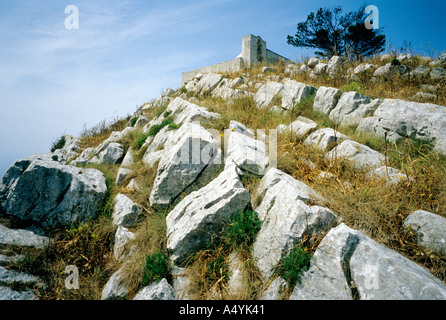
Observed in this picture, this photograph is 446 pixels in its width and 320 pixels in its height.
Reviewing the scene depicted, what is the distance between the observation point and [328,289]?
6.77 ft

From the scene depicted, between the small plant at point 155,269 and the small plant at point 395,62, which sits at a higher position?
the small plant at point 395,62

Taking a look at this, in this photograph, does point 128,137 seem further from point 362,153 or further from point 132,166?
point 362,153

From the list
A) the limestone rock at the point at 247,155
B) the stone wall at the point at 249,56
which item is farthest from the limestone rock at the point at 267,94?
the stone wall at the point at 249,56

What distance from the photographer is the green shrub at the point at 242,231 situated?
2.85m

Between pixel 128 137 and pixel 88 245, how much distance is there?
5.03 meters

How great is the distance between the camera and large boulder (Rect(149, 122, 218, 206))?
4.26 meters

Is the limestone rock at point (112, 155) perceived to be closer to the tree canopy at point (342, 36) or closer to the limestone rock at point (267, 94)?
the limestone rock at point (267, 94)

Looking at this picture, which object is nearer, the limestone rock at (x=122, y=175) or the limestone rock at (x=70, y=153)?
the limestone rock at (x=122, y=175)

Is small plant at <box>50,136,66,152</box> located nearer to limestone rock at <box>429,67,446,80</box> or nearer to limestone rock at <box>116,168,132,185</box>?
limestone rock at <box>116,168,132,185</box>

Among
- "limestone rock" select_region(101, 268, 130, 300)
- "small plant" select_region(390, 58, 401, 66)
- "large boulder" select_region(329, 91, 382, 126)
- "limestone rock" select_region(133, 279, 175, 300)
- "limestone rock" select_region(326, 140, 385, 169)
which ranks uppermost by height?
"small plant" select_region(390, 58, 401, 66)

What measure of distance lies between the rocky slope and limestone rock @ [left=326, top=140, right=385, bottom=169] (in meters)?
0.02

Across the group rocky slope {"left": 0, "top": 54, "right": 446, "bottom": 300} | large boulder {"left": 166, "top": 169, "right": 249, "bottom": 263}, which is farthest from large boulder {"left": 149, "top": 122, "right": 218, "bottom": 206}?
large boulder {"left": 166, "top": 169, "right": 249, "bottom": 263}

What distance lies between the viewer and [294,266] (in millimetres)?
2285

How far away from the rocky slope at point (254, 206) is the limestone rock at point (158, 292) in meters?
0.02
